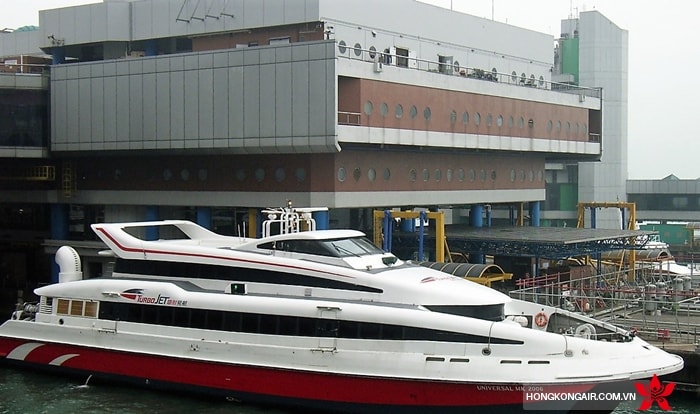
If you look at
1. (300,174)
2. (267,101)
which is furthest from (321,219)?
(267,101)

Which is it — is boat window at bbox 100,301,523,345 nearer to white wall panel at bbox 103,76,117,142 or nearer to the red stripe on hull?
the red stripe on hull

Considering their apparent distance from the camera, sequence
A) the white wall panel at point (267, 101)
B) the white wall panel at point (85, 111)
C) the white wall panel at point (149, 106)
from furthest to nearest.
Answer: the white wall panel at point (85, 111), the white wall panel at point (149, 106), the white wall panel at point (267, 101)

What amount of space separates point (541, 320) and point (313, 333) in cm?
567

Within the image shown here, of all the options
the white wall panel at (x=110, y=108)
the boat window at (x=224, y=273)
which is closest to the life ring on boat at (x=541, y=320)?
the boat window at (x=224, y=273)

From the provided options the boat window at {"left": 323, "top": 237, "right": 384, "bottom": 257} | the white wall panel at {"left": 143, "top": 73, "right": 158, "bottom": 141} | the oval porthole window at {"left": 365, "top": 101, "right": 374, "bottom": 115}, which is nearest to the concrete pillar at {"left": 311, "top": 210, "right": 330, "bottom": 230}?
the oval porthole window at {"left": 365, "top": 101, "right": 374, "bottom": 115}

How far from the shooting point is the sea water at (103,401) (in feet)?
76.1

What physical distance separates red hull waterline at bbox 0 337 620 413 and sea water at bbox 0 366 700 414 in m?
0.36

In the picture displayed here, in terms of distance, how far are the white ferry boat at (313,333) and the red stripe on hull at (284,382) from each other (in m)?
0.03

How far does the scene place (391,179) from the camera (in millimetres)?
36875

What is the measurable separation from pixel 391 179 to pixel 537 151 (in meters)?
10.3

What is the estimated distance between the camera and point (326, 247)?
23.6 meters

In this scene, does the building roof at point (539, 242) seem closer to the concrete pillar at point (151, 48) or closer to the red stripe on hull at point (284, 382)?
the concrete pillar at point (151, 48)

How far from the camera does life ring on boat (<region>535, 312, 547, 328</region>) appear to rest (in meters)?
23.1

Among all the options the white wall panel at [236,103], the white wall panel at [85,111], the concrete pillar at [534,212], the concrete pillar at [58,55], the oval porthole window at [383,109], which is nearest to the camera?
the white wall panel at [236,103]
